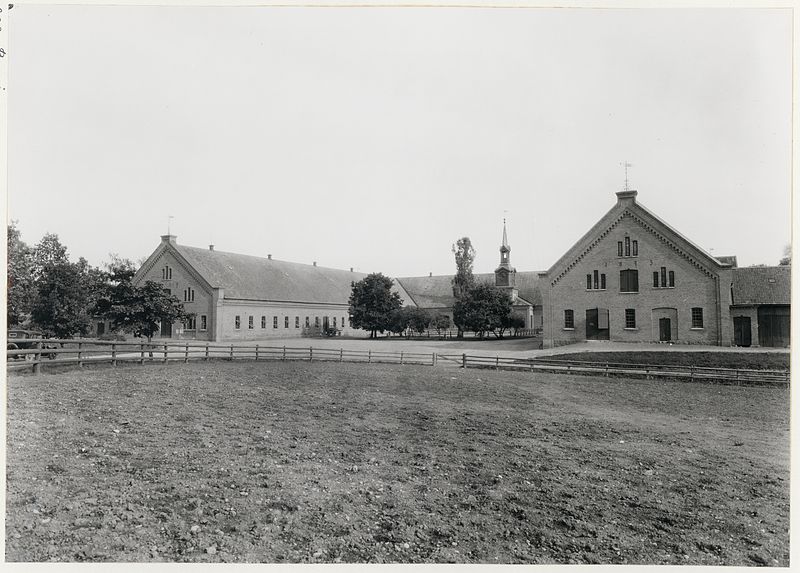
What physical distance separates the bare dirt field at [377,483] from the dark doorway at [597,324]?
1700 centimetres

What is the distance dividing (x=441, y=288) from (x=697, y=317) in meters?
42.0

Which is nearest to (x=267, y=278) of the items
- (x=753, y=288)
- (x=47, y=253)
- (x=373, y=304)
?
(x=373, y=304)

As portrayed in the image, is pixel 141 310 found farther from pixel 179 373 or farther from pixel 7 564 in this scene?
pixel 7 564

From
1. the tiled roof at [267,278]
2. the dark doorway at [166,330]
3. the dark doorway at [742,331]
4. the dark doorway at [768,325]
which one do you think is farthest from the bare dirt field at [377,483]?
the tiled roof at [267,278]

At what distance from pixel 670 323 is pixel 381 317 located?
25.4m

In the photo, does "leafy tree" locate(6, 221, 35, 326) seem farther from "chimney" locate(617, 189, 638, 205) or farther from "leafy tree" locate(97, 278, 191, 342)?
"chimney" locate(617, 189, 638, 205)

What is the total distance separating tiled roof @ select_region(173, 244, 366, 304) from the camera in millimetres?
37406

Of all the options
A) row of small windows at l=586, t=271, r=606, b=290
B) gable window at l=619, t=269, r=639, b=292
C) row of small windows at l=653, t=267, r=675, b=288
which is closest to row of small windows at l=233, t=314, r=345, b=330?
row of small windows at l=586, t=271, r=606, b=290

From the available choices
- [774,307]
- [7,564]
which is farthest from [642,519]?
[774,307]

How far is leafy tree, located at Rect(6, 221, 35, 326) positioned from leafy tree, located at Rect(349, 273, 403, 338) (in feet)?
112

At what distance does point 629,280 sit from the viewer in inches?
1069

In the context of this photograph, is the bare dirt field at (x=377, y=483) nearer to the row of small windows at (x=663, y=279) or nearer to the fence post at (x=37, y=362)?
the fence post at (x=37, y=362)

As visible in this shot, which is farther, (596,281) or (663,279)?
(596,281)

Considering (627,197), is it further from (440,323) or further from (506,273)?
(506,273)
